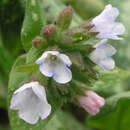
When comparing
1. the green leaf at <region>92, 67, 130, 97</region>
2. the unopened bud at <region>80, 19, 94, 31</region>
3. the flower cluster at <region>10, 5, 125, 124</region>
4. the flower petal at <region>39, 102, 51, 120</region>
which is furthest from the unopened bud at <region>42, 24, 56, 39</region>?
the green leaf at <region>92, 67, 130, 97</region>

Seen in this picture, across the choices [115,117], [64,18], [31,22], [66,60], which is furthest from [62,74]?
[115,117]

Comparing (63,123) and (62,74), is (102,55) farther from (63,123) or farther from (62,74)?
(63,123)

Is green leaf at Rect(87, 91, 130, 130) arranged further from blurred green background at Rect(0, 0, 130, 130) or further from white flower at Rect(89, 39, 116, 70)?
white flower at Rect(89, 39, 116, 70)

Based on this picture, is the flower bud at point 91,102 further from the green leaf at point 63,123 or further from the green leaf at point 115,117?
the green leaf at point 63,123

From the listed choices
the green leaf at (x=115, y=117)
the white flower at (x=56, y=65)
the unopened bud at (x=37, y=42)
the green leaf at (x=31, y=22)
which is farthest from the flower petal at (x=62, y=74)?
the green leaf at (x=115, y=117)

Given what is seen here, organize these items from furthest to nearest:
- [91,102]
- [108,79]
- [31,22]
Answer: [108,79] → [31,22] → [91,102]
